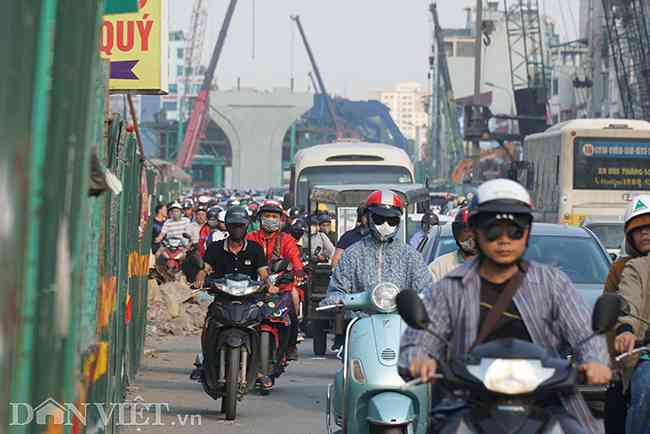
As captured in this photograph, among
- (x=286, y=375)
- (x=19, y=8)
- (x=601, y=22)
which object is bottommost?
(x=286, y=375)

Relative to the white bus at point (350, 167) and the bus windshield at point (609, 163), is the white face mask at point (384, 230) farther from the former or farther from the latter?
the bus windshield at point (609, 163)

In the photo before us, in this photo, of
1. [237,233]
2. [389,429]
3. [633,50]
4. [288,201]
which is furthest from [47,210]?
[633,50]

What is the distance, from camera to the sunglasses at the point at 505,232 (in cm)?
511

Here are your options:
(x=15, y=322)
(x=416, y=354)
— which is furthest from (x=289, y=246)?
(x=15, y=322)

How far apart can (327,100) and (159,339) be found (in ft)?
530

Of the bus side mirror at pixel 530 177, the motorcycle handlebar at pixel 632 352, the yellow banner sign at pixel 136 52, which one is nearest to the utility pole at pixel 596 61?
the bus side mirror at pixel 530 177

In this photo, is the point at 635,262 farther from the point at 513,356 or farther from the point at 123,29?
the point at 123,29

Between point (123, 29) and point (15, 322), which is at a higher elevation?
point (123, 29)

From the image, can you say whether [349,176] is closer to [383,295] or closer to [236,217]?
[236,217]

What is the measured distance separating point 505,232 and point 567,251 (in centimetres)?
785

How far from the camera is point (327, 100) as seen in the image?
18012 centimetres

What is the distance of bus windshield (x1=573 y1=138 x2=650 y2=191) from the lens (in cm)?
3269

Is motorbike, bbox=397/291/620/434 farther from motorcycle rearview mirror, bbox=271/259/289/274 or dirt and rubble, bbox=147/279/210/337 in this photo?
dirt and rubble, bbox=147/279/210/337
